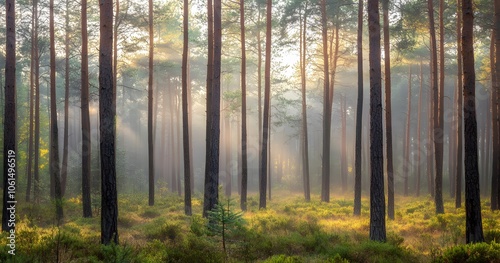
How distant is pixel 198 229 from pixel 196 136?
184 ft

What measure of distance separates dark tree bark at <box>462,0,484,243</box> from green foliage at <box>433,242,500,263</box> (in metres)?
1.41

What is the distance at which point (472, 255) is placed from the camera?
658 centimetres

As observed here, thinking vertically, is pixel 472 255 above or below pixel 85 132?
below

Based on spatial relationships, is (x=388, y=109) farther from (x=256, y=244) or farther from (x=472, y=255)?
(x=256, y=244)

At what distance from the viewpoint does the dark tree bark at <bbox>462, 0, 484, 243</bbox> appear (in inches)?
323

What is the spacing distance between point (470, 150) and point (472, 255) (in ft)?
9.25

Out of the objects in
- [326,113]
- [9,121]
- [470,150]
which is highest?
[326,113]

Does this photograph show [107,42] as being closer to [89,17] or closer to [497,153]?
[89,17]

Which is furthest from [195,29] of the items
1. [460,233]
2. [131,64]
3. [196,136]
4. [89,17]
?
[196,136]

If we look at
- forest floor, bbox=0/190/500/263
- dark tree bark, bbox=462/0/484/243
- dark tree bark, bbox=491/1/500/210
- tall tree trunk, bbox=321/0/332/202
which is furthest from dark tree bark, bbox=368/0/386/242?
tall tree trunk, bbox=321/0/332/202

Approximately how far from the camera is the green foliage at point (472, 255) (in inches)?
256

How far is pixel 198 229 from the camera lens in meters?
9.93

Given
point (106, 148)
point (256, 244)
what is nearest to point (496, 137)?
point (256, 244)

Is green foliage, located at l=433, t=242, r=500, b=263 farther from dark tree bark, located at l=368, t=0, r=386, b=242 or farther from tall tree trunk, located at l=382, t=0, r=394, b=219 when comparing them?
tall tree trunk, located at l=382, t=0, r=394, b=219
